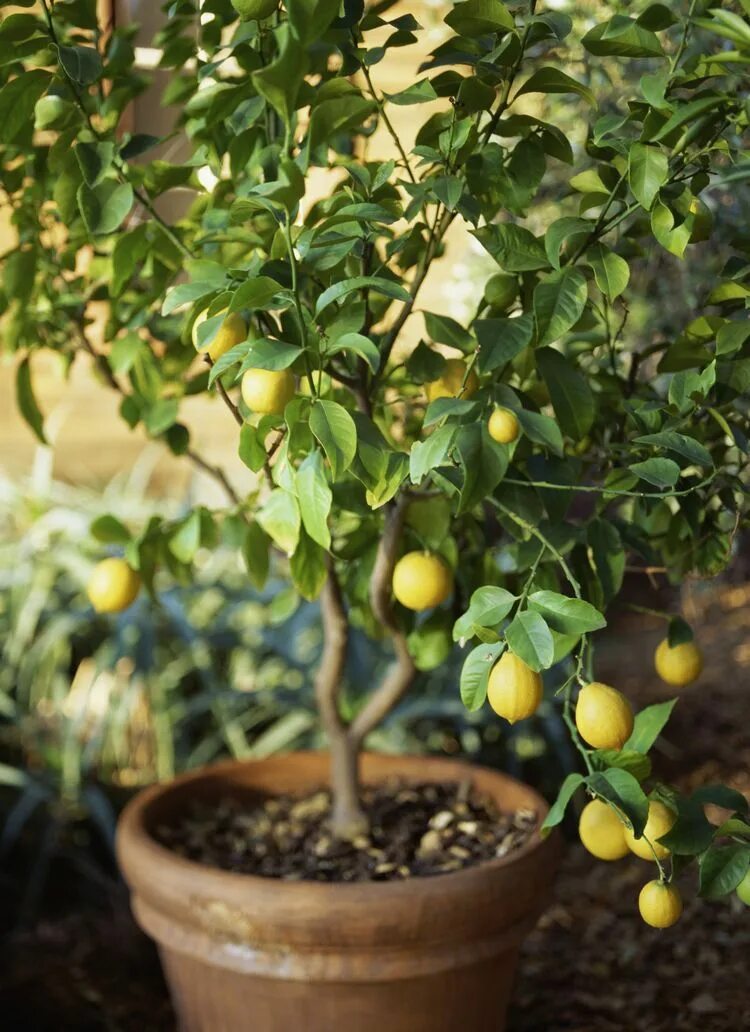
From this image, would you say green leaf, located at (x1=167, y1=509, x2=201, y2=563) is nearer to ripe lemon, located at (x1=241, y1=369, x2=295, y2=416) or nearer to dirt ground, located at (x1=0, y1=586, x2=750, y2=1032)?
ripe lemon, located at (x1=241, y1=369, x2=295, y2=416)

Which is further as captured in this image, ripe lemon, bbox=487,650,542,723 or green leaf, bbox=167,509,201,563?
green leaf, bbox=167,509,201,563

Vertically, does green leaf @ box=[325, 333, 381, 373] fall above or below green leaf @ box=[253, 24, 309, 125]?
below

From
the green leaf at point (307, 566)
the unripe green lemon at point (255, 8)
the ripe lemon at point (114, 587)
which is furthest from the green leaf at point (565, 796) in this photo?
the unripe green lemon at point (255, 8)

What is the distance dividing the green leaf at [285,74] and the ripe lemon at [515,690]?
1.24 ft

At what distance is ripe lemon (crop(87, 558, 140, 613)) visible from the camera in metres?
1.01

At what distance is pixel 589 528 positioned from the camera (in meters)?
0.88

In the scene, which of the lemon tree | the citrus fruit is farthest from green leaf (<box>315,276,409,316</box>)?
the citrus fruit

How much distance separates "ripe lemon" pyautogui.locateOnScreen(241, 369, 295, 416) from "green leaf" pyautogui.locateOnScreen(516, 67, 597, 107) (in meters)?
0.27

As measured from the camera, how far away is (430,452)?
73 cm

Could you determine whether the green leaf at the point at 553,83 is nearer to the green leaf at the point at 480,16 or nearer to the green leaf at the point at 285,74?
the green leaf at the point at 480,16

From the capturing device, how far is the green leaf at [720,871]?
75cm

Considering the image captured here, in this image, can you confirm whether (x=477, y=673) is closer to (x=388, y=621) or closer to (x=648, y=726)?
(x=648, y=726)

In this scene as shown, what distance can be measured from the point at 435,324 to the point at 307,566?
24 cm

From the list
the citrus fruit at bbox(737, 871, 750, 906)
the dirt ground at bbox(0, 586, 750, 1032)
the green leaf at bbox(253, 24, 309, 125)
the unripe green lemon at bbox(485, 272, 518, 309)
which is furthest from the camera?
the dirt ground at bbox(0, 586, 750, 1032)
